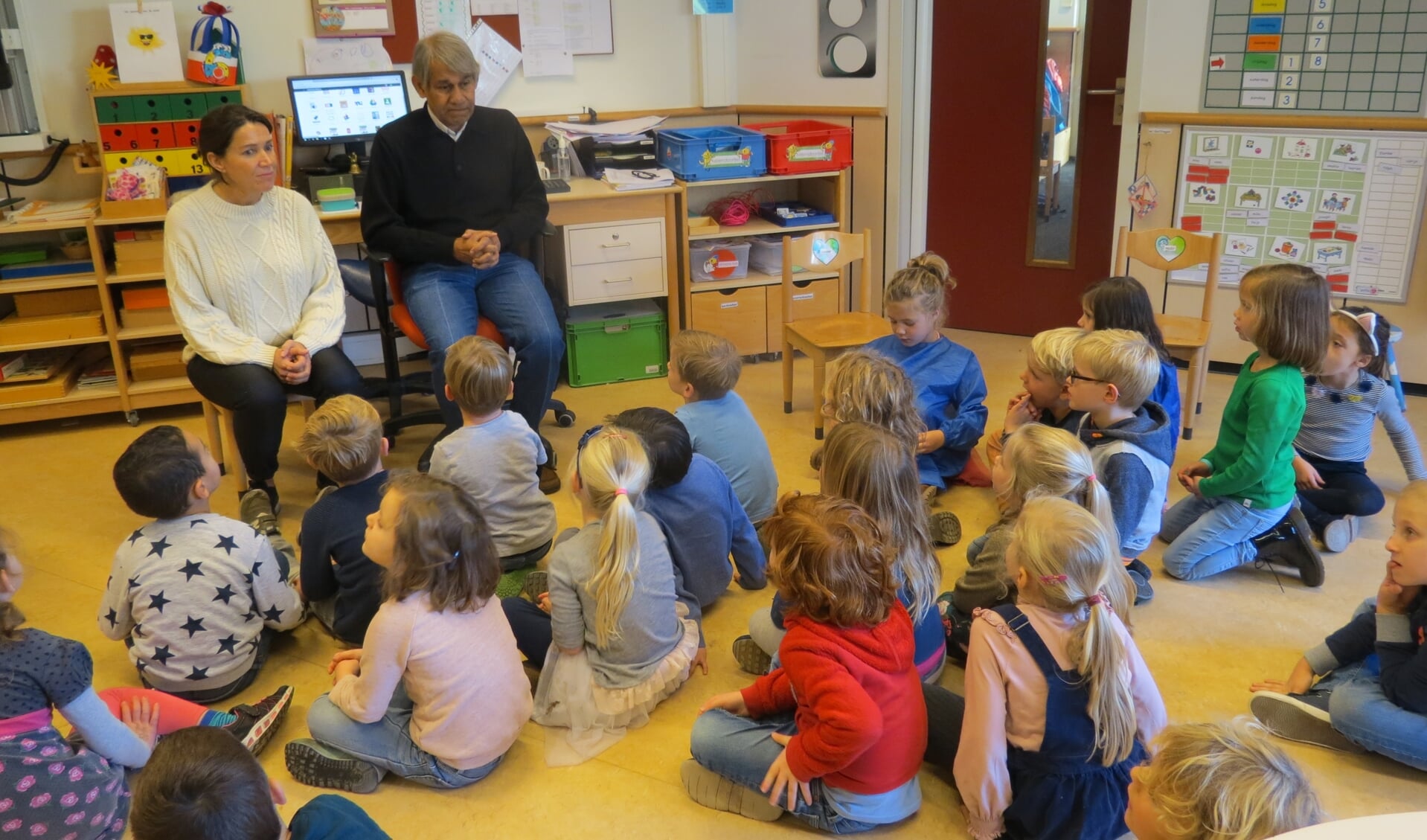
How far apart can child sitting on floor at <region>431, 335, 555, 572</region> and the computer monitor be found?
1.76 metres

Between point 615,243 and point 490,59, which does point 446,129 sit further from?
point 490,59

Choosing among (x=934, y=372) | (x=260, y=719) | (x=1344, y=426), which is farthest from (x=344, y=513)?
(x=1344, y=426)

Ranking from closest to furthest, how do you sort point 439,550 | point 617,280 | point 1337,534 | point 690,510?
point 439,550 < point 690,510 < point 1337,534 < point 617,280

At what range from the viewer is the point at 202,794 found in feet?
4.33

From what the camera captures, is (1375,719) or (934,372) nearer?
(1375,719)

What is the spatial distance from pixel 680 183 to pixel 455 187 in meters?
1.04

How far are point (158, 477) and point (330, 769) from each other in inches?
27.6

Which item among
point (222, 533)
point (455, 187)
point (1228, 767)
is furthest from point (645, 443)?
point (455, 187)

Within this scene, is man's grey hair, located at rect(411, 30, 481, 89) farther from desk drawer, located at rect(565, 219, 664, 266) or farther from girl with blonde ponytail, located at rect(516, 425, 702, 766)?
girl with blonde ponytail, located at rect(516, 425, 702, 766)

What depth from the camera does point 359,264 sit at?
426cm

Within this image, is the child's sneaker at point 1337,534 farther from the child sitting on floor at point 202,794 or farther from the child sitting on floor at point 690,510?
the child sitting on floor at point 202,794

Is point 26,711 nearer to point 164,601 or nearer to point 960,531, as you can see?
point 164,601

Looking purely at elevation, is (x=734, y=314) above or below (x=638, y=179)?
below

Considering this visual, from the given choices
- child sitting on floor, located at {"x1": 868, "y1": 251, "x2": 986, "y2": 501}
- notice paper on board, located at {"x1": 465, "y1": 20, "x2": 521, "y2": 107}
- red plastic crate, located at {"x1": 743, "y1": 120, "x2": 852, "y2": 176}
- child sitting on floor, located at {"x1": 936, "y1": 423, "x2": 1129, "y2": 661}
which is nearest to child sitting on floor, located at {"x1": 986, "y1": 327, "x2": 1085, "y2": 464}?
child sitting on floor, located at {"x1": 868, "y1": 251, "x2": 986, "y2": 501}
